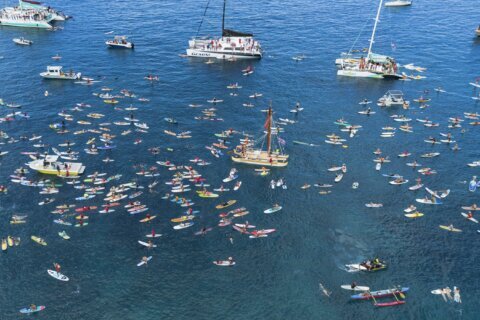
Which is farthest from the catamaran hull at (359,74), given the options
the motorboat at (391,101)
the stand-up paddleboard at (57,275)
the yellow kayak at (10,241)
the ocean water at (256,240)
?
the yellow kayak at (10,241)

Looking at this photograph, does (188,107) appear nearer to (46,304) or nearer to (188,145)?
(188,145)

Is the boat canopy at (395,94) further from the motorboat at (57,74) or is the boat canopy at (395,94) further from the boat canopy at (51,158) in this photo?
the motorboat at (57,74)

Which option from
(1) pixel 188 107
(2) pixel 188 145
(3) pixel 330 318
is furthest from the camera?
(1) pixel 188 107

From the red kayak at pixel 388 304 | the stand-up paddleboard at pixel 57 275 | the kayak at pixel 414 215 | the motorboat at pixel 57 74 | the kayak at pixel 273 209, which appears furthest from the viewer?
the motorboat at pixel 57 74

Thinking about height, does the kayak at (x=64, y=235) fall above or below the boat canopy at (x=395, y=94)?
below

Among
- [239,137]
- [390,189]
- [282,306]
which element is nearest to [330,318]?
[282,306]

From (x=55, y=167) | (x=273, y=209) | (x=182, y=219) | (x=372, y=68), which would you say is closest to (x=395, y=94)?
(x=372, y=68)

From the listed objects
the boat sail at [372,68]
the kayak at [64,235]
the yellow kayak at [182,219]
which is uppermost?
the boat sail at [372,68]
